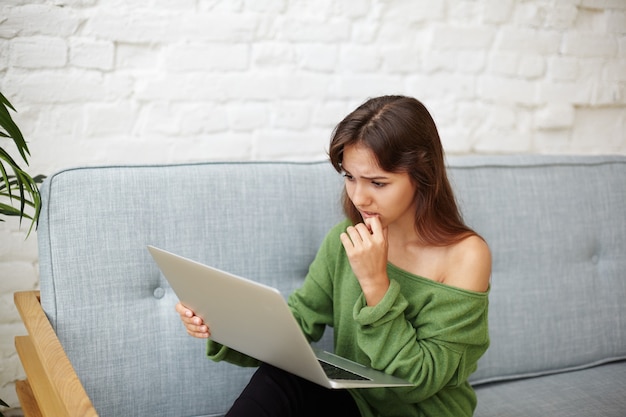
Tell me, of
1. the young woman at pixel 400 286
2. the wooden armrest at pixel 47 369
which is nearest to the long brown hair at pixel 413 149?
the young woman at pixel 400 286

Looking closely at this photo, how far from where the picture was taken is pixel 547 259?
193cm

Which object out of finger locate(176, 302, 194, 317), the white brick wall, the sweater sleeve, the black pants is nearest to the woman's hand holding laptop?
finger locate(176, 302, 194, 317)

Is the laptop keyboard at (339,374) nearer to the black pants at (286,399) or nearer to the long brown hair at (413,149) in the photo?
the black pants at (286,399)

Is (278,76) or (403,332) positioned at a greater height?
(278,76)

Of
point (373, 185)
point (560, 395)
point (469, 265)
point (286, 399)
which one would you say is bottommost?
point (560, 395)

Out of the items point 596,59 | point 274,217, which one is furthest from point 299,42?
point 596,59

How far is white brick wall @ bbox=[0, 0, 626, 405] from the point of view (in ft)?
6.02

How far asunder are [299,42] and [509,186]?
69cm

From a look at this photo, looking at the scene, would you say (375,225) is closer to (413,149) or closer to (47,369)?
(413,149)

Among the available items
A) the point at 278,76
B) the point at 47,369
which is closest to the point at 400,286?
the point at 47,369

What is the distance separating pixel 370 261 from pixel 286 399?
0.30 metres

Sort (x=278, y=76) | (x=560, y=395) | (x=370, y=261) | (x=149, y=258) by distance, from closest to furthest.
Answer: (x=370, y=261)
(x=149, y=258)
(x=560, y=395)
(x=278, y=76)

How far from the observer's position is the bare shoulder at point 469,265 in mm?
1419

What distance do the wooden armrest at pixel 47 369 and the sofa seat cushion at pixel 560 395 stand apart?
0.90m
